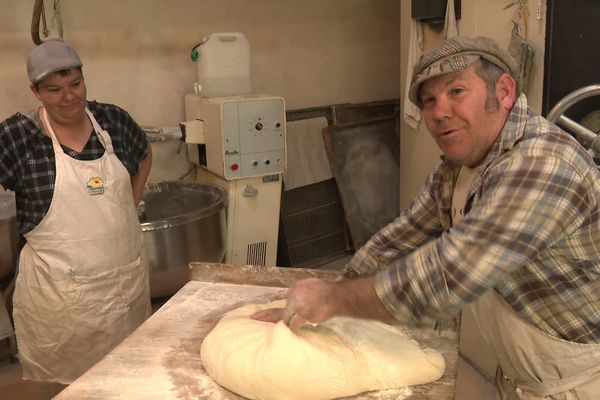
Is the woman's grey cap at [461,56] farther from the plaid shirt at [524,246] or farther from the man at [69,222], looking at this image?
the man at [69,222]

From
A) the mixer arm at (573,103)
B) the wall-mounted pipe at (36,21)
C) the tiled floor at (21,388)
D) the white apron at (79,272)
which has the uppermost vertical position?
the wall-mounted pipe at (36,21)

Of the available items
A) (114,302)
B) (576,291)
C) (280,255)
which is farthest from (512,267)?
(280,255)

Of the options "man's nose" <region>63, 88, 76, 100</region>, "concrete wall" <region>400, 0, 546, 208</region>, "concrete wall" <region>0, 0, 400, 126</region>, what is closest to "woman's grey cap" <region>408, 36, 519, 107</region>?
"concrete wall" <region>400, 0, 546, 208</region>

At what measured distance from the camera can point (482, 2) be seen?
238cm

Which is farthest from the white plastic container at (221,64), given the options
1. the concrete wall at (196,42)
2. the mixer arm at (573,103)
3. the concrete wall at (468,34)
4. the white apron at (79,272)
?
the mixer arm at (573,103)

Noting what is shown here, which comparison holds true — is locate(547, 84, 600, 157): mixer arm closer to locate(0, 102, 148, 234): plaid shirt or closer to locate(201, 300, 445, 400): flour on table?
locate(201, 300, 445, 400): flour on table

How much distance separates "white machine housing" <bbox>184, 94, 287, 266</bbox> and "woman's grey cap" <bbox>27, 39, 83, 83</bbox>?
993 mm

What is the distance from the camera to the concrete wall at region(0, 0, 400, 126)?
3.01 m

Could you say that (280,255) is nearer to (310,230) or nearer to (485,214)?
(310,230)

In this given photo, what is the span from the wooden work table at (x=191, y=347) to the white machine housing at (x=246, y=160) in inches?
45.7

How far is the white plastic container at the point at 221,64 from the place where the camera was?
3064mm

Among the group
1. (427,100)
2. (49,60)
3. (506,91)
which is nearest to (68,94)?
(49,60)

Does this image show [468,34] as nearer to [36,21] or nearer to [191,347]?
[191,347]

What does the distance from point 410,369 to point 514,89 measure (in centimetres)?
64
